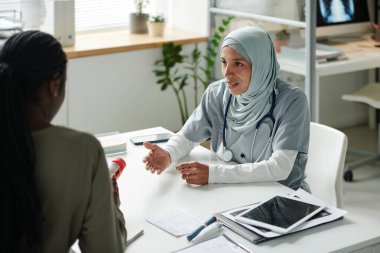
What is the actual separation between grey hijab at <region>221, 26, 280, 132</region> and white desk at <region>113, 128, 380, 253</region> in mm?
201

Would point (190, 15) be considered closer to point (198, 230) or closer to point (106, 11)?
point (106, 11)

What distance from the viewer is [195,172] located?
2352mm

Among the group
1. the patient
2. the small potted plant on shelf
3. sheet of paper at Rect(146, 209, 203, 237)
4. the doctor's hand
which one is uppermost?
the small potted plant on shelf

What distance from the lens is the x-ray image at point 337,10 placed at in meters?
4.48

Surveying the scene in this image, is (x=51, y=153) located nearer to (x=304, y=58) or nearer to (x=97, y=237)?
(x=97, y=237)

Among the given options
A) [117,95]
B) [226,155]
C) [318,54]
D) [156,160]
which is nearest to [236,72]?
[226,155]

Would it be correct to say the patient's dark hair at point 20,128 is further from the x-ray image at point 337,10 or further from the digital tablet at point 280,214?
the x-ray image at point 337,10

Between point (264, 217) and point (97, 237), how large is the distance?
57 centimetres

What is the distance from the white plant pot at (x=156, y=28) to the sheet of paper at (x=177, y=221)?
2.73 m

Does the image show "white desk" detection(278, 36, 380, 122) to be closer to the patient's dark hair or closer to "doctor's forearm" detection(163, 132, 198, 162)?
"doctor's forearm" detection(163, 132, 198, 162)

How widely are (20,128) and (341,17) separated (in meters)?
3.44

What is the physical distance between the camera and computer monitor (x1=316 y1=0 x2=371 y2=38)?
14.7 feet

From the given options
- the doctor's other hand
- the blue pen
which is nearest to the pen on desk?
the blue pen

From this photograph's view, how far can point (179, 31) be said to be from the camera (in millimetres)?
4977
